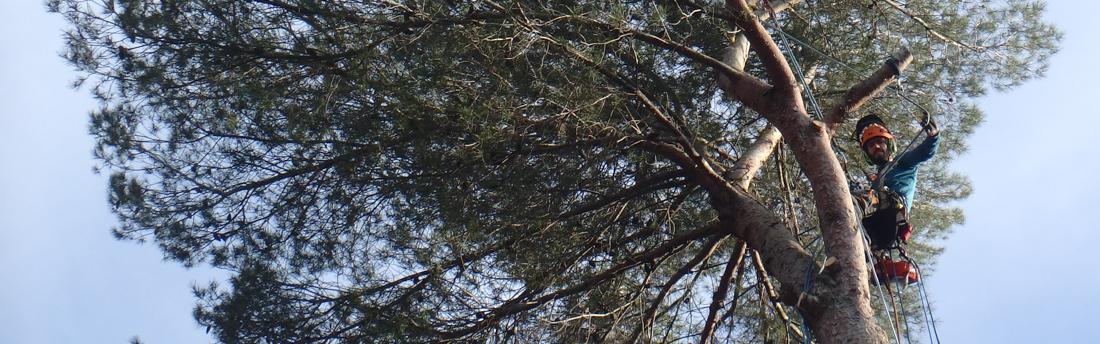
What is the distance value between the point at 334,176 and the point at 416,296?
2.86 ft

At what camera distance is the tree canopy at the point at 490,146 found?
18.0ft

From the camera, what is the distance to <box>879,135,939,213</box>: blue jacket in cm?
532

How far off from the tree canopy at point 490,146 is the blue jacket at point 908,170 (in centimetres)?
47

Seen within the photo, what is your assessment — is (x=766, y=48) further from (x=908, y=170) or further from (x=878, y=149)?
(x=908, y=170)

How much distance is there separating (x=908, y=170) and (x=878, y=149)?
0.17m

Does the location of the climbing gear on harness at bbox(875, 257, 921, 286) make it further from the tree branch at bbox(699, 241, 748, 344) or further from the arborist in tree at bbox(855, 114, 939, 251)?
the tree branch at bbox(699, 241, 748, 344)

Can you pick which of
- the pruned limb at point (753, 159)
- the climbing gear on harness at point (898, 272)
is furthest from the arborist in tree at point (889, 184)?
the pruned limb at point (753, 159)

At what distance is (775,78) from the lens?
5434mm

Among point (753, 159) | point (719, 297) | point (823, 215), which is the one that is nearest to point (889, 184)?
point (823, 215)

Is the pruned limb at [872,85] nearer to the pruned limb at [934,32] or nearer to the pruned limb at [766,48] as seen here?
the pruned limb at [766,48]

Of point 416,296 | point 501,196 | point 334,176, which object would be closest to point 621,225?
point 501,196

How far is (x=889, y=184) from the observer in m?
5.39

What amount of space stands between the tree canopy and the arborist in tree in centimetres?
41

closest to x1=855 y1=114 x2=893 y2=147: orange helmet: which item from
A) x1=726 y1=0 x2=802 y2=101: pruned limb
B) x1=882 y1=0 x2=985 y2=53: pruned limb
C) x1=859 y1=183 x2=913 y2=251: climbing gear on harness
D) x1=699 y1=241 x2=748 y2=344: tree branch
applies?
x1=859 y1=183 x2=913 y2=251: climbing gear on harness
